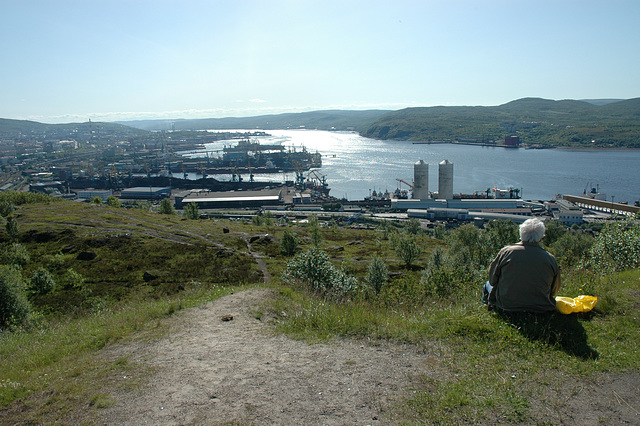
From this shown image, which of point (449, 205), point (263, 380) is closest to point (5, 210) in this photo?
point (263, 380)

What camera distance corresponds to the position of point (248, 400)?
Answer: 320 cm

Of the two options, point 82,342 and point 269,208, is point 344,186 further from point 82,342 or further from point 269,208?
point 82,342

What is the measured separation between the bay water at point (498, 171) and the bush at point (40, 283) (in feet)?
185

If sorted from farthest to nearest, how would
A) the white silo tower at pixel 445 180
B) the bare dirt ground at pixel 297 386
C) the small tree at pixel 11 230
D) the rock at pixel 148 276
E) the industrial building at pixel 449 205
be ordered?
the white silo tower at pixel 445 180 → the industrial building at pixel 449 205 → the small tree at pixel 11 230 → the rock at pixel 148 276 → the bare dirt ground at pixel 297 386

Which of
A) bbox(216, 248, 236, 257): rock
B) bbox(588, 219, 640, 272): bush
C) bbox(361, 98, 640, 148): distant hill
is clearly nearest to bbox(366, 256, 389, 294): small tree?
bbox(588, 219, 640, 272): bush

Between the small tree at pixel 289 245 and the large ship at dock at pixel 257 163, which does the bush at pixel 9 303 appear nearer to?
the small tree at pixel 289 245

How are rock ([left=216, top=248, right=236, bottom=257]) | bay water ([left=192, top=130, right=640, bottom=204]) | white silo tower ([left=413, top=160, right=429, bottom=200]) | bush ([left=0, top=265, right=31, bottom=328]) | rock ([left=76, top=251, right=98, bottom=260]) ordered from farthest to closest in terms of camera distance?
bay water ([left=192, top=130, right=640, bottom=204]) → white silo tower ([left=413, top=160, right=429, bottom=200]) → rock ([left=216, top=248, right=236, bottom=257]) → rock ([left=76, top=251, right=98, bottom=260]) → bush ([left=0, top=265, right=31, bottom=328])

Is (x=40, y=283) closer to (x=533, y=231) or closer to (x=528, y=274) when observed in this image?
(x=528, y=274)

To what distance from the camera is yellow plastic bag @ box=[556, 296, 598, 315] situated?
3979 millimetres

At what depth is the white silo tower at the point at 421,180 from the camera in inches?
2392

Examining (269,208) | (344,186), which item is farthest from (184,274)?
(344,186)

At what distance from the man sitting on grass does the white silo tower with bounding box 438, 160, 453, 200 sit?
58530 mm

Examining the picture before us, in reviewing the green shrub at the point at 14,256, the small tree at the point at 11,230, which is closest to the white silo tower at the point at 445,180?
the small tree at the point at 11,230

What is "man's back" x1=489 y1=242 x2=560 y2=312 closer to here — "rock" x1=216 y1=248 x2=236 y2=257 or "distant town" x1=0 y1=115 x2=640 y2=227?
"rock" x1=216 y1=248 x2=236 y2=257
